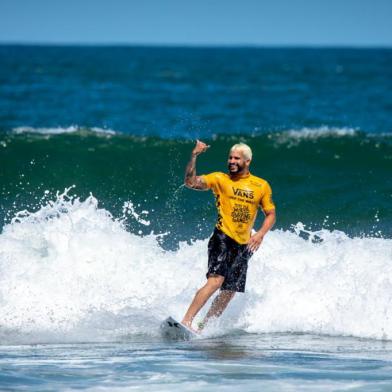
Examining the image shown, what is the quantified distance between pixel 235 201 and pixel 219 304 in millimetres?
1032

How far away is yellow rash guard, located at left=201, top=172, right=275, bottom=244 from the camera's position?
8.35 meters

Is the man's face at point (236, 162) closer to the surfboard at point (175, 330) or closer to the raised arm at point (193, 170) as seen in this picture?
the raised arm at point (193, 170)

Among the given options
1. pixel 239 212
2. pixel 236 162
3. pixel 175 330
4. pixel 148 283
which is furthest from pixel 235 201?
pixel 148 283

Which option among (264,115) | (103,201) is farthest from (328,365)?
(264,115)

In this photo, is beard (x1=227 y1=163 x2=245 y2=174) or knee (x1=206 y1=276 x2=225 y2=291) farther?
knee (x1=206 y1=276 x2=225 y2=291)

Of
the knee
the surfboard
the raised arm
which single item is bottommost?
the surfboard

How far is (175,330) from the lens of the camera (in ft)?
27.7

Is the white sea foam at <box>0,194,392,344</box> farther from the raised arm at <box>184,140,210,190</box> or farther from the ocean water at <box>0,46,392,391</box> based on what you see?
the raised arm at <box>184,140,210,190</box>

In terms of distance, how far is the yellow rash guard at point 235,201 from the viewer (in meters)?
8.35

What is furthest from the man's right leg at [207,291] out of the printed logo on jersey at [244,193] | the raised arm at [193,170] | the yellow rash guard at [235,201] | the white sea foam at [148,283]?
the raised arm at [193,170]

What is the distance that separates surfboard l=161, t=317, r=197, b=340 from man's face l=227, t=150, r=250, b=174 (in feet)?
4.72

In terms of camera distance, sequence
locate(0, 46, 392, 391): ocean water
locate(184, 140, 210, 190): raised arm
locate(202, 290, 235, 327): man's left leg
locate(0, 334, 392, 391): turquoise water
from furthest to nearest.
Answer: locate(202, 290, 235, 327): man's left leg < locate(184, 140, 210, 190): raised arm < locate(0, 46, 392, 391): ocean water < locate(0, 334, 392, 391): turquoise water

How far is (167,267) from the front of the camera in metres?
10.3

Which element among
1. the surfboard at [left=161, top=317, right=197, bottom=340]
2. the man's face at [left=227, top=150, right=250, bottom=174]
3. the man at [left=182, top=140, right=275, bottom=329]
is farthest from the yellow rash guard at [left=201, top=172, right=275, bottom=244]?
the surfboard at [left=161, top=317, right=197, bottom=340]
